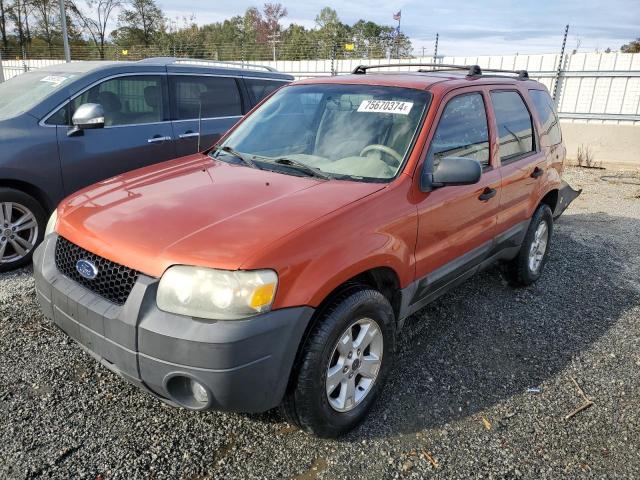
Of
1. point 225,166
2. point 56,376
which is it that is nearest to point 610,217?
point 225,166

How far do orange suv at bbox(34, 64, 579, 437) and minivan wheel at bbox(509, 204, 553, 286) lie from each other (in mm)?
598

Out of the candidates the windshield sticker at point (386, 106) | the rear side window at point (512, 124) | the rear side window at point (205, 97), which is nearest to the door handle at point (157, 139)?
the rear side window at point (205, 97)

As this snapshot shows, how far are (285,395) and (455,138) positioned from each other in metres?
1.98

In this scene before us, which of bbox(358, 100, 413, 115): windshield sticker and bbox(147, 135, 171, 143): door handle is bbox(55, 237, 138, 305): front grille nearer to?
bbox(358, 100, 413, 115): windshield sticker

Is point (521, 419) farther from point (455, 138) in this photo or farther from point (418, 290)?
point (455, 138)

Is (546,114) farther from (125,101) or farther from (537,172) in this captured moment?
(125,101)

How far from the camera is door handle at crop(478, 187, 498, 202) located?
3404mm

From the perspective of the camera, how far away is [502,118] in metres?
3.79

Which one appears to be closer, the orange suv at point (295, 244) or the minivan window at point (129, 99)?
the orange suv at point (295, 244)

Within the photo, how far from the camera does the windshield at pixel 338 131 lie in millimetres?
2959

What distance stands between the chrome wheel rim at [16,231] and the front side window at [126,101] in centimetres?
86

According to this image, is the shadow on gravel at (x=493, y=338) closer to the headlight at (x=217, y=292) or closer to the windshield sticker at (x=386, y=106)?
the headlight at (x=217, y=292)

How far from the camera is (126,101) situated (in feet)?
16.4

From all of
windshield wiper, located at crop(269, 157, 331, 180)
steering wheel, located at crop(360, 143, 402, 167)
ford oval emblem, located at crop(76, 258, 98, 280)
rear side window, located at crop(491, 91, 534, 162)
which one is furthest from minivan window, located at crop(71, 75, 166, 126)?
rear side window, located at crop(491, 91, 534, 162)
